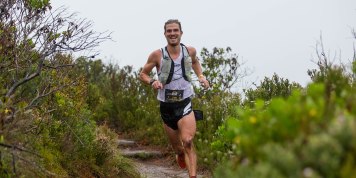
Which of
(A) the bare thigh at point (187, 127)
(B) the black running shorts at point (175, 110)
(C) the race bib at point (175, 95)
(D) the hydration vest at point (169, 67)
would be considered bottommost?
(A) the bare thigh at point (187, 127)

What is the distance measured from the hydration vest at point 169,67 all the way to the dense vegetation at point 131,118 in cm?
77

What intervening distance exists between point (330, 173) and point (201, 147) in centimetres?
774

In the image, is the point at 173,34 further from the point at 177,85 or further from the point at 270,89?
the point at 270,89

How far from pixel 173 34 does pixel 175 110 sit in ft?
3.24

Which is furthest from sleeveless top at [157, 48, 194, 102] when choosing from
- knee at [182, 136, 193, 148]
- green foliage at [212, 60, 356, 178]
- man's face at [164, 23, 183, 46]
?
green foliage at [212, 60, 356, 178]

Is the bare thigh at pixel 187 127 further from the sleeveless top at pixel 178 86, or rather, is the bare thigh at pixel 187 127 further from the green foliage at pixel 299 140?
the green foliage at pixel 299 140

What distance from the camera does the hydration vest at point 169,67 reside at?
6656 millimetres

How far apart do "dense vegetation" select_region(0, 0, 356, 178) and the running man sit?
0.42 metres

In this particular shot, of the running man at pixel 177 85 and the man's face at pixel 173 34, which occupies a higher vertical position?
the man's face at pixel 173 34

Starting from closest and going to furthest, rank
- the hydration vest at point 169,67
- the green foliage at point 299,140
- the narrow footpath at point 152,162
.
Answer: the green foliage at point 299,140
the hydration vest at point 169,67
the narrow footpath at point 152,162

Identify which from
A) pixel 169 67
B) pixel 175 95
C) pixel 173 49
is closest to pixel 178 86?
pixel 175 95

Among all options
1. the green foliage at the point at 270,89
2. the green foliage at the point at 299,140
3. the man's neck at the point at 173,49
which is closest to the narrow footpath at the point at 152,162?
the green foliage at the point at 270,89

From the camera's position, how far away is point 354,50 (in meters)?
5.89

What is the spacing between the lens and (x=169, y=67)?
6668mm
